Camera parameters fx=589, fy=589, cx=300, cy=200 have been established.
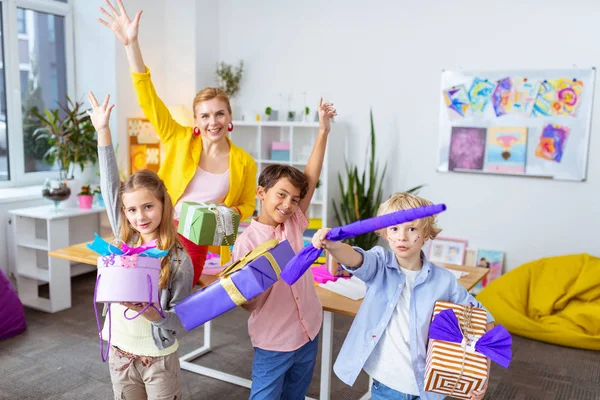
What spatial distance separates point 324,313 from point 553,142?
2.67 m

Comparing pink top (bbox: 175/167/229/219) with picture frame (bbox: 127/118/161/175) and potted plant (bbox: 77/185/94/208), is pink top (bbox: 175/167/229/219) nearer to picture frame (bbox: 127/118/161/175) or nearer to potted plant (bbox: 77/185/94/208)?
potted plant (bbox: 77/185/94/208)

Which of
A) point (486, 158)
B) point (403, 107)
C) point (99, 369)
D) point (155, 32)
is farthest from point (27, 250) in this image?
point (486, 158)

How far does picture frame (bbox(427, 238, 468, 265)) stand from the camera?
4.81m

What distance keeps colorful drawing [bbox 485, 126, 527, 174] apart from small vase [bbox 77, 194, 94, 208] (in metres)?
3.15

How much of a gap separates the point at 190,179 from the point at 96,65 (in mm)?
3281

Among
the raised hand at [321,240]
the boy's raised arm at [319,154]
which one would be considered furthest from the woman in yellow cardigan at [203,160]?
the raised hand at [321,240]

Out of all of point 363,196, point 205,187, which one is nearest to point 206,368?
point 205,187

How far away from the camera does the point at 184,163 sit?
2.62 m

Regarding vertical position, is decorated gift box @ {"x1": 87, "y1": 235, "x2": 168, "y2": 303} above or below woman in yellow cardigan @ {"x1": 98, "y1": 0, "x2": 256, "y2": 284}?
below

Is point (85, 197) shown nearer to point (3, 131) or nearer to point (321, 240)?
point (3, 131)

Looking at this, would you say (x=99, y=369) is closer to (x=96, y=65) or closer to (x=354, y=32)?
(x=96, y=65)

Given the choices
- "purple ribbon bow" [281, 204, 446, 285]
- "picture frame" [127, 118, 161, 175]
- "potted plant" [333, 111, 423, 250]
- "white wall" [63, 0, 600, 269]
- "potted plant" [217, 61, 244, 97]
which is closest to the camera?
"purple ribbon bow" [281, 204, 446, 285]

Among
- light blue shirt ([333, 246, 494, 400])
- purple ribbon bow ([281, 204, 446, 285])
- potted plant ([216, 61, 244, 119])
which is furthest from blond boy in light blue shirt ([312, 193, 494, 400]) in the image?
potted plant ([216, 61, 244, 119])

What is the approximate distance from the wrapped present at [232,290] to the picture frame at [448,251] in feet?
10.7
